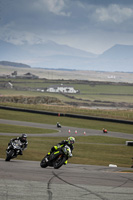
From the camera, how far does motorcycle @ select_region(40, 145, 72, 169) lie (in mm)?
18719

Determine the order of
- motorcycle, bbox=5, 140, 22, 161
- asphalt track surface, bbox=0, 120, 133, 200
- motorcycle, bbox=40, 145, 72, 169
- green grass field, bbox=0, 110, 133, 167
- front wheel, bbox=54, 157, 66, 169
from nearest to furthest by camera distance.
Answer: asphalt track surface, bbox=0, 120, 133, 200 → motorcycle, bbox=40, 145, 72, 169 → front wheel, bbox=54, 157, 66, 169 → motorcycle, bbox=5, 140, 22, 161 → green grass field, bbox=0, 110, 133, 167

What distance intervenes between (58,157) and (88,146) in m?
20.2

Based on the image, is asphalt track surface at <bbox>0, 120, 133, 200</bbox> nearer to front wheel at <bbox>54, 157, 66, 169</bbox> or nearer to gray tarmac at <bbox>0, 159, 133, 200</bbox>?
gray tarmac at <bbox>0, 159, 133, 200</bbox>

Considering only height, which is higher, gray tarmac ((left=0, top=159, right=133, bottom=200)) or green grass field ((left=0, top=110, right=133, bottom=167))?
gray tarmac ((left=0, top=159, right=133, bottom=200))

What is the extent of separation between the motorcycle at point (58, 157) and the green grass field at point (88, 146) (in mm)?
7592

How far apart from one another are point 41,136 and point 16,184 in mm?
31623

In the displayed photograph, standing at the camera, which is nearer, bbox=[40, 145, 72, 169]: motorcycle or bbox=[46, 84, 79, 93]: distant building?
bbox=[40, 145, 72, 169]: motorcycle

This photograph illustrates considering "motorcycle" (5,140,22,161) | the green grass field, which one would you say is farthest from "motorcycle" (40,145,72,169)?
the green grass field

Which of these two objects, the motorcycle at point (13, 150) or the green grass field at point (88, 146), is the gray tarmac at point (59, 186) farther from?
the green grass field at point (88, 146)

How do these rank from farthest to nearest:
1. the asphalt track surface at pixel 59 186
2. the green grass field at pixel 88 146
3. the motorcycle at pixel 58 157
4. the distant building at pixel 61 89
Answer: the distant building at pixel 61 89 → the green grass field at pixel 88 146 → the motorcycle at pixel 58 157 → the asphalt track surface at pixel 59 186

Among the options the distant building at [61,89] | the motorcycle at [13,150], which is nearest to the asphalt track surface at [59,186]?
the motorcycle at [13,150]

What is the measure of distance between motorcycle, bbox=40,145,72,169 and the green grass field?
24.9 ft

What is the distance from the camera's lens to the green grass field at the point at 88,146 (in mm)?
29608

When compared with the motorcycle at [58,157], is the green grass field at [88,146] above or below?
below
